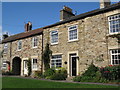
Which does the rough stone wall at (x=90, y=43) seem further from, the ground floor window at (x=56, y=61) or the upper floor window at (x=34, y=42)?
the upper floor window at (x=34, y=42)

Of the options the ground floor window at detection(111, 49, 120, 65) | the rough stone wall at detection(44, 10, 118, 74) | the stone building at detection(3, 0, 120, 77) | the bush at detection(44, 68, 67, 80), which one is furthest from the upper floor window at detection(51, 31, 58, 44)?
the ground floor window at detection(111, 49, 120, 65)

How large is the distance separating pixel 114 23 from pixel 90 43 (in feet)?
9.29

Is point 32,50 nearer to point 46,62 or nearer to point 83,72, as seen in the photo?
point 46,62

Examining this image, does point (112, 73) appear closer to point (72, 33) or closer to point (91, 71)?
point (91, 71)

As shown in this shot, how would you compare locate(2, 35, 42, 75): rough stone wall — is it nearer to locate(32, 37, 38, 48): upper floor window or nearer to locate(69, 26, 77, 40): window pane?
locate(32, 37, 38, 48): upper floor window

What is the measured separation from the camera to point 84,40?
1586cm

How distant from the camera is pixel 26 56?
75.0ft

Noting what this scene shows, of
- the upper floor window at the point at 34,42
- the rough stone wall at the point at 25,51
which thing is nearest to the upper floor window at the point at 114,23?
the rough stone wall at the point at 25,51

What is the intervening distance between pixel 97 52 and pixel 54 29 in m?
6.64

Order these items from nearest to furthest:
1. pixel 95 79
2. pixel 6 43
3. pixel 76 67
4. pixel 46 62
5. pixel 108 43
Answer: pixel 95 79 < pixel 108 43 < pixel 76 67 < pixel 46 62 < pixel 6 43

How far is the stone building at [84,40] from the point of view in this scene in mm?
13891

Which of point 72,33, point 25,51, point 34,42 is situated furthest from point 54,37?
point 25,51

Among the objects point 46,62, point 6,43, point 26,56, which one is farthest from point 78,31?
point 6,43

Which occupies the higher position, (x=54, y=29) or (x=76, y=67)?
(x=54, y=29)
